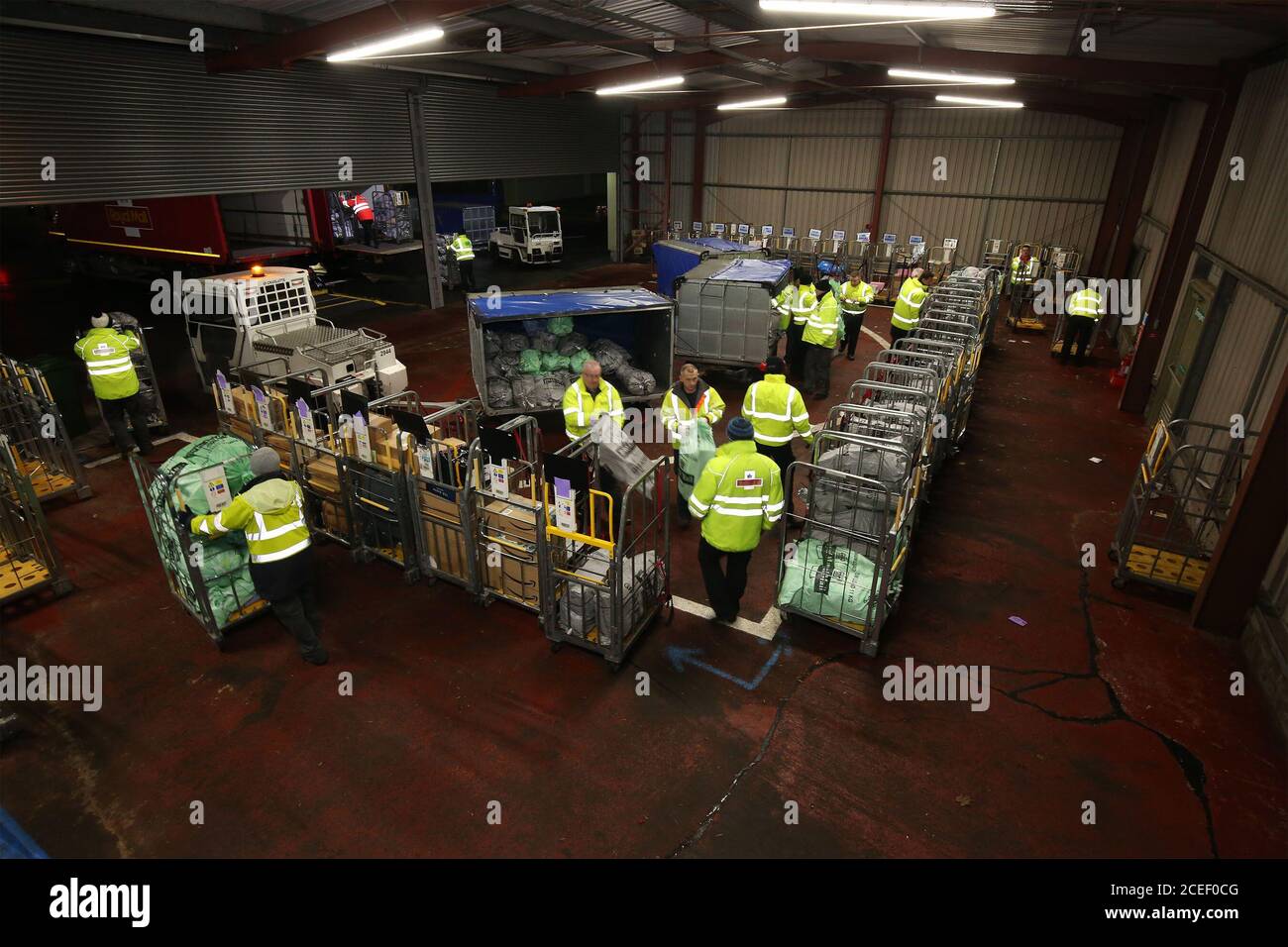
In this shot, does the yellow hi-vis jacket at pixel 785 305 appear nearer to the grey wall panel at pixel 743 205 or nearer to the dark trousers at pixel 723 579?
the dark trousers at pixel 723 579

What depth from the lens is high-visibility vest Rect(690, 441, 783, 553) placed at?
19.5 feet

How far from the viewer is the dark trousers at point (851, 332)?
48.1ft

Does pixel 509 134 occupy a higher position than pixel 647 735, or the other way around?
pixel 509 134

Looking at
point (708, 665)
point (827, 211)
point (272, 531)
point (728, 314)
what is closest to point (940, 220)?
point (827, 211)

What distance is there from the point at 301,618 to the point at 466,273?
1785 cm

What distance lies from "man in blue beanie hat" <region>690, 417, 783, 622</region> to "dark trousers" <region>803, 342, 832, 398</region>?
6.86 metres

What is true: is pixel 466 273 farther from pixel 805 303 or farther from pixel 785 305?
pixel 805 303

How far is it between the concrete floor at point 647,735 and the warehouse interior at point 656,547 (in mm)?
32

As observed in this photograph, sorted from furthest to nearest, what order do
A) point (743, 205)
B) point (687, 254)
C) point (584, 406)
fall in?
1. point (743, 205)
2. point (687, 254)
3. point (584, 406)

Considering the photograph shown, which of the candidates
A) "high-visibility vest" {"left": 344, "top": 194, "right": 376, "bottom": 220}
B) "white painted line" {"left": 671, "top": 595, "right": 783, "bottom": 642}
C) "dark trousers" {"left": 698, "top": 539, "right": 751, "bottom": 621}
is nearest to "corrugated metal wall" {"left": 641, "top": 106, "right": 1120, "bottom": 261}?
"high-visibility vest" {"left": 344, "top": 194, "right": 376, "bottom": 220}

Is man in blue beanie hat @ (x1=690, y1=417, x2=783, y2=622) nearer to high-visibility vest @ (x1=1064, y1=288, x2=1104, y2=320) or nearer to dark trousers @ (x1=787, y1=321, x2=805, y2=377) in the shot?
dark trousers @ (x1=787, y1=321, x2=805, y2=377)

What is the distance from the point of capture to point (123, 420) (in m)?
10.0

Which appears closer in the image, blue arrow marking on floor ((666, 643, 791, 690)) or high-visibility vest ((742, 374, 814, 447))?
blue arrow marking on floor ((666, 643, 791, 690))
